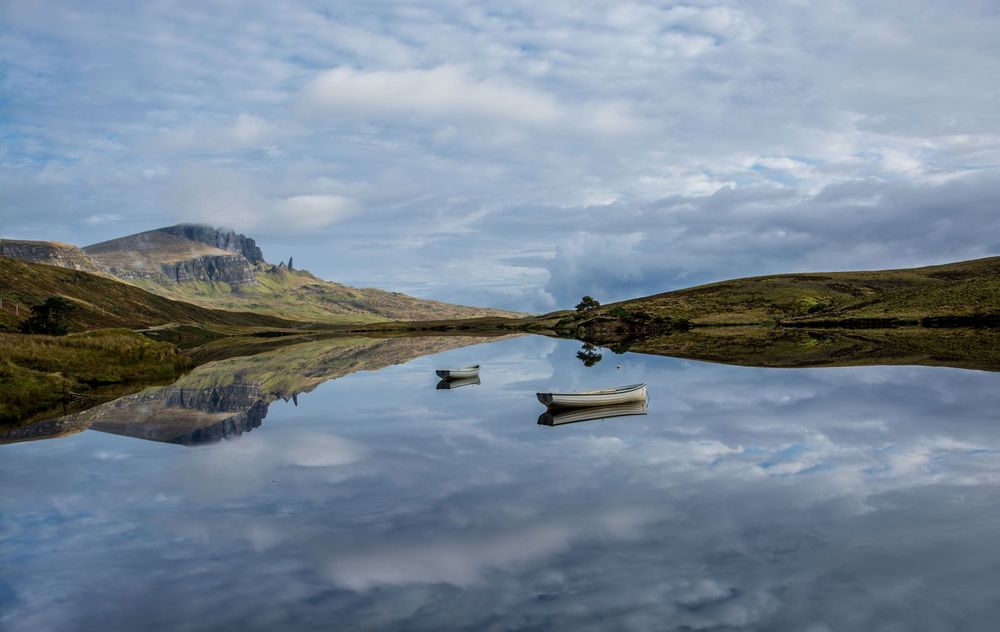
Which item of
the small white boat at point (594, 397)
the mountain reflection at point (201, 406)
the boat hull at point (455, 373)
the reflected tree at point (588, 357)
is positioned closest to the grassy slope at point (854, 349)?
the reflected tree at point (588, 357)

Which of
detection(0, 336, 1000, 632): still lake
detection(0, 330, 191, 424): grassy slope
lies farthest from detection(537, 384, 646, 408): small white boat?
detection(0, 330, 191, 424): grassy slope

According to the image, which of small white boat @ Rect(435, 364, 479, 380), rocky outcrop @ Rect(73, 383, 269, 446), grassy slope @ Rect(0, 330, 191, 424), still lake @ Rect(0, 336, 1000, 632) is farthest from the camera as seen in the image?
small white boat @ Rect(435, 364, 479, 380)

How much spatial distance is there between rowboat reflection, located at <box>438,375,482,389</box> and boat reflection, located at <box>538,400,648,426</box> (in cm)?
2309

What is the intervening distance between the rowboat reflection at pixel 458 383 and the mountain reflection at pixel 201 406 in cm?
1456

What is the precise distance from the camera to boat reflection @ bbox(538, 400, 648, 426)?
5106cm

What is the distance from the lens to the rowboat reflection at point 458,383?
75.9m

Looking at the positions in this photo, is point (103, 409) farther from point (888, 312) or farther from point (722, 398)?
point (888, 312)

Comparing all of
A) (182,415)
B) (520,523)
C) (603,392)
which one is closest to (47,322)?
(182,415)

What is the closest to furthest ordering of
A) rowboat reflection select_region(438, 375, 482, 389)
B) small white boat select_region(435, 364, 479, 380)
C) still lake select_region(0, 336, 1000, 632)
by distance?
still lake select_region(0, 336, 1000, 632) < rowboat reflection select_region(438, 375, 482, 389) < small white boat select_region(435, 364, 479, 380)

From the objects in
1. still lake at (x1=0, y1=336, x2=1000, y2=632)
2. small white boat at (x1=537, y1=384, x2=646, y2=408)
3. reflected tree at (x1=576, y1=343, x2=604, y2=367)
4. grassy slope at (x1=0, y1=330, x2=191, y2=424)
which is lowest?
still lake at (x1=0, y1=336, x2=1000, y2=632)

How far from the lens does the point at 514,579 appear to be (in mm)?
21016

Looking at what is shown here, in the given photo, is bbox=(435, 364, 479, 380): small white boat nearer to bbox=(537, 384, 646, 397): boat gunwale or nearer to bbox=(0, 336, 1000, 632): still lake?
bbox=(0, 336, 1000, 632): still lake

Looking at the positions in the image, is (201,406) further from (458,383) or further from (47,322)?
(47,322)

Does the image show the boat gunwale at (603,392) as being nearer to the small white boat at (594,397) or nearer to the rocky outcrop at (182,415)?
the small white boat at (594,397)
